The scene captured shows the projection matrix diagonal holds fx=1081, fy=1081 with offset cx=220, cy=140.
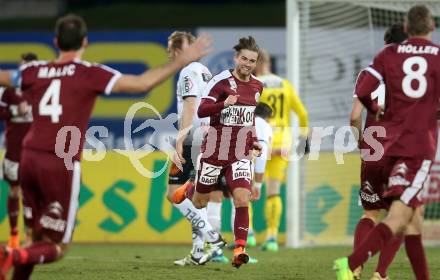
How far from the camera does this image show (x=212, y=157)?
34.3ft

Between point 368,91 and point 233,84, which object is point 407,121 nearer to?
point 368,91

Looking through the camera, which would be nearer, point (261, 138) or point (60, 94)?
point (60, 94)

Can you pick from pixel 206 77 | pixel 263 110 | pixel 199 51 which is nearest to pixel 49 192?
pixel 199 51

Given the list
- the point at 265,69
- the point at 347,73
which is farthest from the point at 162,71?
the point at 347,73

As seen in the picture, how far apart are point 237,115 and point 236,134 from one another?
7.2 inches

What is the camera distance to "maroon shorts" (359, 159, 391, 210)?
29.6 ft

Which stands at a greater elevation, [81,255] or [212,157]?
[212,157]

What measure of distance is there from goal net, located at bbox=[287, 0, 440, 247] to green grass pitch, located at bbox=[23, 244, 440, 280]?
118 centimetres

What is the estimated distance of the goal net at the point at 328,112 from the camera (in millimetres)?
14891

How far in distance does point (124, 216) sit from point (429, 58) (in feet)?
29.1

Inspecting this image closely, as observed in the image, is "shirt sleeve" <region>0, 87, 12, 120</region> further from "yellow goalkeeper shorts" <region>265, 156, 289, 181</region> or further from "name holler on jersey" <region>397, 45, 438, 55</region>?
"name holler on jersey" <region>397, 45, 438, 55</region>

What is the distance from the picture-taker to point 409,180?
25.1ft

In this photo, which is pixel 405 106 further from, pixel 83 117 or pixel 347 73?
pixel 347 73

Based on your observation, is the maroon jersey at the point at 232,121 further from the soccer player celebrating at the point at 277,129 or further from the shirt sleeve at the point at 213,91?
the soccer player celebrating at the point at 277,129
